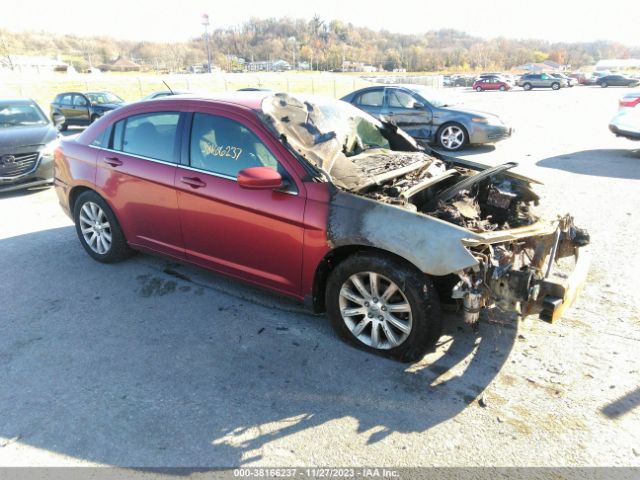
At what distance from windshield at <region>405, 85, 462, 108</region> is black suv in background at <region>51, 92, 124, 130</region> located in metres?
11.3

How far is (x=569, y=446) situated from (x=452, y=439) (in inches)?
24.7

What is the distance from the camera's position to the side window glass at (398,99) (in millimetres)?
11102

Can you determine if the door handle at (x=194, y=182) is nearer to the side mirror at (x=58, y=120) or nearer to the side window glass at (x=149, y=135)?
the side window glass at (x=149, y=135)

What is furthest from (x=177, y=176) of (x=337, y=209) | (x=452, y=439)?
(x=452, y=439)

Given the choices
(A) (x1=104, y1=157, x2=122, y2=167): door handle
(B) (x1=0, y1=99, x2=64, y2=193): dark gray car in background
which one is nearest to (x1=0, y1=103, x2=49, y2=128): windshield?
(B) (x1=0, y1=99, x2=64, y2=193): dark gray car in background

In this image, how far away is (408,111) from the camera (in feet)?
36.3

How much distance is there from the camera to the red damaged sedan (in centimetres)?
298

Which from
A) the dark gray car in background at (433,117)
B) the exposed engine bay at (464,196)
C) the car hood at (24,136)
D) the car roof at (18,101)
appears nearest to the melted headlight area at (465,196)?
the exposed engine bay at (464,196)

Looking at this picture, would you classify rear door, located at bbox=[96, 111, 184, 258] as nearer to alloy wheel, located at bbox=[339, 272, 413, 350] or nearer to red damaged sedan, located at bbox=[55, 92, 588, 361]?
red damaged sedan, located at bbox=[55, 92, 588, 361]

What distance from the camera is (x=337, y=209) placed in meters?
3.19

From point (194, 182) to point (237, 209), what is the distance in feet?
1.69

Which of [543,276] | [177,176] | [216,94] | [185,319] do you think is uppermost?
[216,94]

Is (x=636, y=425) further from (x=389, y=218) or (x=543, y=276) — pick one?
(x=389, y=218)

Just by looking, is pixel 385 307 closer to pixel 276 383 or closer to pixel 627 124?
pixel 276 383
